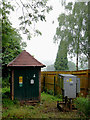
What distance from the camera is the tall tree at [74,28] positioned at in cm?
1677

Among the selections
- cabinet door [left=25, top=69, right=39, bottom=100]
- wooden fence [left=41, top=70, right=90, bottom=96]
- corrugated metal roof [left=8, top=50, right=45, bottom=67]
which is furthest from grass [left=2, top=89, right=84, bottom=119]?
corrugated metal roof [left=8, top=50, right=45, bottom=67]

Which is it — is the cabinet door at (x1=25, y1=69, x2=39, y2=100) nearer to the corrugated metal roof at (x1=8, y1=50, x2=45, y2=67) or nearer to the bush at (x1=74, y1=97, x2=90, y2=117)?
the corrugated metal roof at (x1=8, y1=50, x2=45, y2=67)

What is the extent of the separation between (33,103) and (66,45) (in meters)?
10.8

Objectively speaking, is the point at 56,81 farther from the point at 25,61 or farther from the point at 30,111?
the point at 30,111

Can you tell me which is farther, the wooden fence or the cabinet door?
the cabinet door

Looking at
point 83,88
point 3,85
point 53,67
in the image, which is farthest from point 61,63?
point 83,88

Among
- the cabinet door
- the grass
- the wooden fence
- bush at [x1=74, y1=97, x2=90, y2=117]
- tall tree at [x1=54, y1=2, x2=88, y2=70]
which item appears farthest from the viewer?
tall tree at [x1=54, y1=2, x2=88, y2=70]

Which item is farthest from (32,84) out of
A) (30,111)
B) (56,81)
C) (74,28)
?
(74,28)

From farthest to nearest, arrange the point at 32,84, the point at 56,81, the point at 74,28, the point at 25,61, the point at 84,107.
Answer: the point at 74,28
the point at 56,81
the point at 25,61
the point at 32,84
the point at 84,107

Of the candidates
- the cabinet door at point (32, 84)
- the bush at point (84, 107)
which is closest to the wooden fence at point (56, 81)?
the bush at point (84, 107)

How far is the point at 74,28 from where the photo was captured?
1800 cm

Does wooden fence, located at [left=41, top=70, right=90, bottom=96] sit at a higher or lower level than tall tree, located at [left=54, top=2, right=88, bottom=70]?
lower

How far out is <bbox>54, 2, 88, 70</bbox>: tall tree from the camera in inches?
660

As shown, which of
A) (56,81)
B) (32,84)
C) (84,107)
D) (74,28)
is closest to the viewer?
(84,107)
